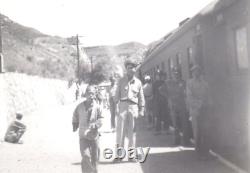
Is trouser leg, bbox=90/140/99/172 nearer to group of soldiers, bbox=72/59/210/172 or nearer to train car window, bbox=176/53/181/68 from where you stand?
group of soldiers, bbox=72/59/210/172

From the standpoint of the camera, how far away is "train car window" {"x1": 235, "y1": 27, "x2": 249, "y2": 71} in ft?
24.1

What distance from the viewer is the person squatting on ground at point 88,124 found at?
5688 mm

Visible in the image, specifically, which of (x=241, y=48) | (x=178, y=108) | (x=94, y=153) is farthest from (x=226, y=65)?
(x=94, y=153)

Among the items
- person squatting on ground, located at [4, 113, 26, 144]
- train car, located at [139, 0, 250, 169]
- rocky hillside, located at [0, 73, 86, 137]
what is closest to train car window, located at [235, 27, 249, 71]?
train car, located at [139, 0, 250, 169]

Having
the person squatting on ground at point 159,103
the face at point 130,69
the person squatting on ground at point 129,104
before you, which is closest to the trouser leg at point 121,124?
the person squatting on ground at point 129,104

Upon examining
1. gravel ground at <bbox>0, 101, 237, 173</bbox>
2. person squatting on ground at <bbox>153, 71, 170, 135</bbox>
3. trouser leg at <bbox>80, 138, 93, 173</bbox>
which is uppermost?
person squatting on ground at <bbox>153, 71, 170, 135</bbox>

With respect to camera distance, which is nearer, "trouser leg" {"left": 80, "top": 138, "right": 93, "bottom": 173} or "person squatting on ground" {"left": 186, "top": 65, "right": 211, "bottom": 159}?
"trouser leg" {"left": 80, "top": 138, "right": 93, "bottom": 173}

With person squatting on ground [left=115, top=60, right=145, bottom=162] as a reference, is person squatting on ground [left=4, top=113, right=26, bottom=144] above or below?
below

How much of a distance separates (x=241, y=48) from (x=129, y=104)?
2.37 meters

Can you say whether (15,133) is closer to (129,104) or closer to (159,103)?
(159,103)

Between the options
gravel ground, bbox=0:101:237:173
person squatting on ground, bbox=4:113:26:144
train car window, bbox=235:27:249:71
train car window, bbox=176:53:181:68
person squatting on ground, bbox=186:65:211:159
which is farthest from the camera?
train car window, bbox=176:53:181:68

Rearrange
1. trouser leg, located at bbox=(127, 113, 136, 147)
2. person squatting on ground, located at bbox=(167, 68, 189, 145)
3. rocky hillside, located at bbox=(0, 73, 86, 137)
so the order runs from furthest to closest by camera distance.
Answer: rocky hillside, located at bbox=(0, 73, 86, 137) → person squatting on ground, located at bbox=(167, 68, 189, 145) → trouser leg, located at bbox=(127, 113, 136, 147)

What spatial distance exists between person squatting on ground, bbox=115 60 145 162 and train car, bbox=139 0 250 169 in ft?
4.81

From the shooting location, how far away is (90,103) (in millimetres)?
5770
